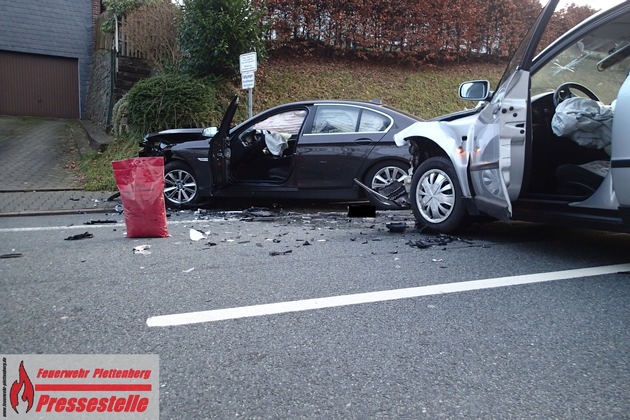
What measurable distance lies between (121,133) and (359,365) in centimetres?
1119

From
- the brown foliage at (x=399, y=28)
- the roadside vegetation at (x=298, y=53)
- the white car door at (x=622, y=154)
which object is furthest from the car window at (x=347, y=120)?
the brown foliage at (x=399, y=28)

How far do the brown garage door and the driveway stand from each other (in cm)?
87

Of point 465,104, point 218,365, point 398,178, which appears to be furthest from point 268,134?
point 465,104

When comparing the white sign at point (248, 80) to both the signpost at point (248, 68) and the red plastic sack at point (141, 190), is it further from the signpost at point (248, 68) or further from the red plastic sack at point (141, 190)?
the red plastic sack at point (141, 190)

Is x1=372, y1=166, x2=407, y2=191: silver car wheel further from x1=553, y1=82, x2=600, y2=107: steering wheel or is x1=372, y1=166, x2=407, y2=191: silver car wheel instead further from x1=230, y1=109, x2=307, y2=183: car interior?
x1=553, y1=82, x2=600, y2=107: steering wheel

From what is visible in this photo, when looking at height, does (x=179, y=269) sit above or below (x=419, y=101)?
below

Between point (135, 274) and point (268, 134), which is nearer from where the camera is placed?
point (135, 274)

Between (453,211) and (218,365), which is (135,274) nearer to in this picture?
(218,365)

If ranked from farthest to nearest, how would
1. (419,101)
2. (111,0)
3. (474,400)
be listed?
(111,0)
(419,101)
(474,400)

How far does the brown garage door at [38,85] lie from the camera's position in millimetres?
19484

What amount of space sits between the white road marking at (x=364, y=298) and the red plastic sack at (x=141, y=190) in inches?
100

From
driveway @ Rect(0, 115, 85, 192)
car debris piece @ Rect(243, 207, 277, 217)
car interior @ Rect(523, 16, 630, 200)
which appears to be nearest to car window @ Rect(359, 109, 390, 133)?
car debris piece @ Rect(243, 207, 277, 217)

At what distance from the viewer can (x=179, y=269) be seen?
4.19m

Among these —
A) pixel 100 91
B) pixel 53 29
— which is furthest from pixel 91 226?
pixel 53 29
